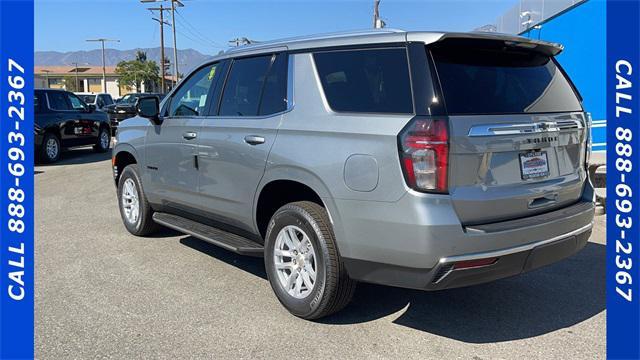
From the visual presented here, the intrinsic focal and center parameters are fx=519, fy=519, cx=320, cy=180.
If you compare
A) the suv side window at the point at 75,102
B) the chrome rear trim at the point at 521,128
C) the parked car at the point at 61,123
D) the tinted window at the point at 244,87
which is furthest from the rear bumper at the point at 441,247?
the suv side window at the point at 75,102

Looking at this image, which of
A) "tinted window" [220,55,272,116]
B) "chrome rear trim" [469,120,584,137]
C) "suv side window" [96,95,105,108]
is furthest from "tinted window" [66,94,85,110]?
"chrome rear trim" [469,120,584,137]

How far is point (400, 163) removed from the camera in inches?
120

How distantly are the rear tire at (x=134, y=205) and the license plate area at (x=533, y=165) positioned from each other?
13.2ft

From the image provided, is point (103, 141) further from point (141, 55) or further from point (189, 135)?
point (141, 55)

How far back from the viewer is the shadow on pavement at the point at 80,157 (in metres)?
13.3

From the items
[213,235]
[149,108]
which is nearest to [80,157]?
[149,108]

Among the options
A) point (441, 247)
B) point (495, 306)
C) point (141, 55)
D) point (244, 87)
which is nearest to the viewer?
point (441, 247)

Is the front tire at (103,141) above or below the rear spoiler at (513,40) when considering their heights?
below

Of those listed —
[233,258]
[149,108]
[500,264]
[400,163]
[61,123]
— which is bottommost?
[233,258]

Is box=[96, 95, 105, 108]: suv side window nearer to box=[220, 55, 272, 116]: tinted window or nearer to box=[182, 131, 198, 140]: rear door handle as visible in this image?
box=[182, 131, 198, 140]: rear door handle

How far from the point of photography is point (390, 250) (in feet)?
10.2

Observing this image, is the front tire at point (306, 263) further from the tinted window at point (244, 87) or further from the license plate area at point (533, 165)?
the license plate area at point (533, 165)

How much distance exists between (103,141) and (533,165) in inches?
568

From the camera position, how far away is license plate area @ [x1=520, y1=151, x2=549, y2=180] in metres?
3.25
